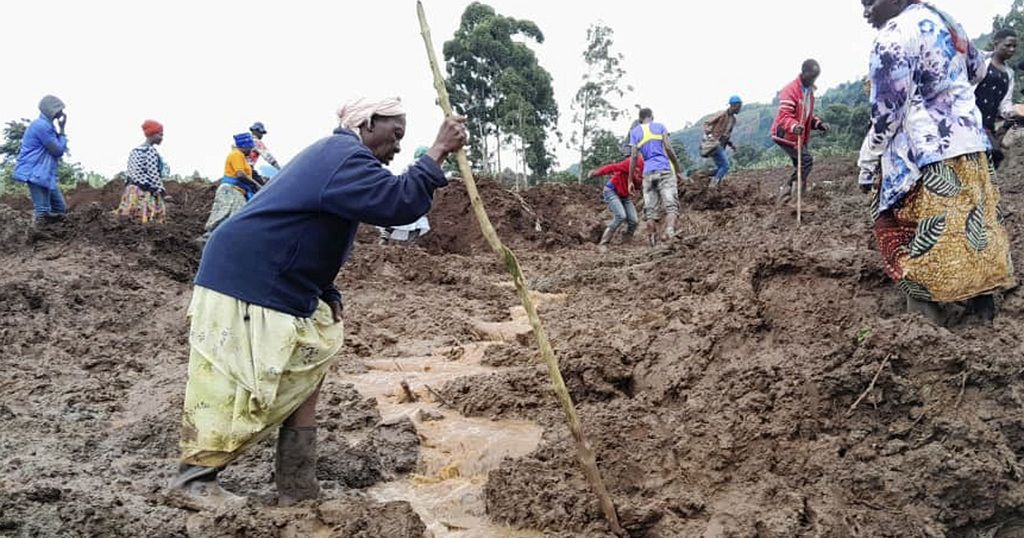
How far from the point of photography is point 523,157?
23.5m

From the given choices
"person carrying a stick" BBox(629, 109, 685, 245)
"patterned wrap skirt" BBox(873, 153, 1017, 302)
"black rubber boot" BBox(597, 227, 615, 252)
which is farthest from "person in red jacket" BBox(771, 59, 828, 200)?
"patterned wrap skirt" BBox(873, 153, 1017, 302)

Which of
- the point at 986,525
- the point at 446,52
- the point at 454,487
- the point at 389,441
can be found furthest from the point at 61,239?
the point at 446,52

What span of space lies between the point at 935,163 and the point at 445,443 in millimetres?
2382

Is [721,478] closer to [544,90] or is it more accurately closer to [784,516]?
[784,516]

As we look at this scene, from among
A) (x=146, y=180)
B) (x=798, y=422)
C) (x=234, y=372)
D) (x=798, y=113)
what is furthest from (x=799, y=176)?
(x=146, y=180)

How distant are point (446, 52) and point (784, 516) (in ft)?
70.3

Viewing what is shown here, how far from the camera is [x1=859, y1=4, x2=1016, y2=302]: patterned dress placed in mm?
3129

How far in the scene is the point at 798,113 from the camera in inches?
331

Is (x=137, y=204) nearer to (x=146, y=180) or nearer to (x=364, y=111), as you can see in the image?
(x=146, y=180)

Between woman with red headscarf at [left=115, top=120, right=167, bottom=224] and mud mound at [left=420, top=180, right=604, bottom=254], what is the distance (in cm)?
492

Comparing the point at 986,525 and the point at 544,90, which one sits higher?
the point at 544,90

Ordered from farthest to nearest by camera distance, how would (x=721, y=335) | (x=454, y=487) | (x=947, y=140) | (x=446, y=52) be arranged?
(x=446, y=52) < (x=721, y=335) < (x=947, y=140) < (x=454, y=487)

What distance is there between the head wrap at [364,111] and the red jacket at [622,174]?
6.82 m

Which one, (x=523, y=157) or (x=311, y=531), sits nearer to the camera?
(x=311, y=531)
